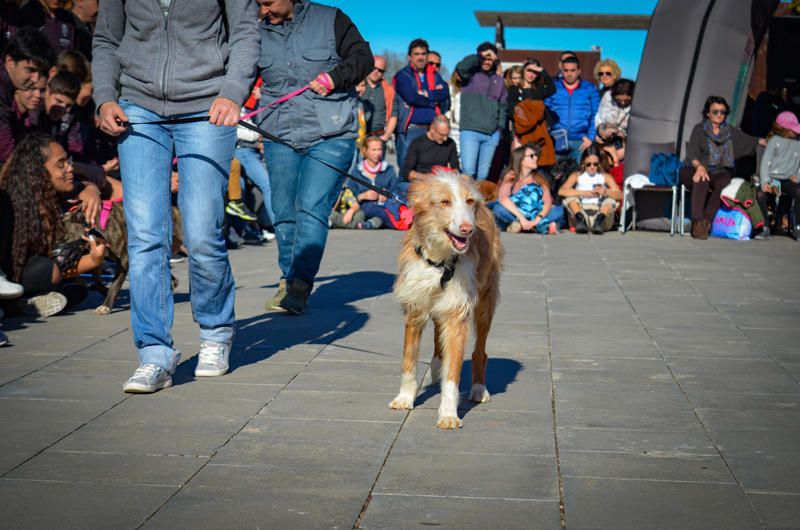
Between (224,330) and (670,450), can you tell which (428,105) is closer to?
(224,330)

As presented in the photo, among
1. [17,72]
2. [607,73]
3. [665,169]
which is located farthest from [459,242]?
[607,73]

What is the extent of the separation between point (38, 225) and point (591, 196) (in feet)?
33.5

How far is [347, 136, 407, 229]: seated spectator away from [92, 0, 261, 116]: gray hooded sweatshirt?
34.6 ft

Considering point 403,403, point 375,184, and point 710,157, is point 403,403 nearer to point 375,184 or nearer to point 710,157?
point 375,184

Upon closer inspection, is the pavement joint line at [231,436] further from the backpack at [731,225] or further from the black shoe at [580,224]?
the backpack at [731,225]

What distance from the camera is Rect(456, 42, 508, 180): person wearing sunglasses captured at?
17156 mm

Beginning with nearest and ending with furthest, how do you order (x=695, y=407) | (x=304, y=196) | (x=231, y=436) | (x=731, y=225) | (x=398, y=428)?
(x=231, y=436) < (x=398, y=428) < (x=695, y=407) < (x=304, y=196) < (x=731, y=225)

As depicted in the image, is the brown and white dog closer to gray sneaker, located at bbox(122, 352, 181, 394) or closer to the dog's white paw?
the dog's white paw

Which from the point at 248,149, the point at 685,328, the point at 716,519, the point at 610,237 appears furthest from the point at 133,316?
the point at 610,237

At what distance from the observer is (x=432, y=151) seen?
16.4 meters

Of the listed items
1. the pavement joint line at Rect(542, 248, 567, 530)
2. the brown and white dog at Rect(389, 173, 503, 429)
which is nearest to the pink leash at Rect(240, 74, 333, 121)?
the pavement joint line at Rect(542, 248, 567, 530)

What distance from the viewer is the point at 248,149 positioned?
43.0 ft

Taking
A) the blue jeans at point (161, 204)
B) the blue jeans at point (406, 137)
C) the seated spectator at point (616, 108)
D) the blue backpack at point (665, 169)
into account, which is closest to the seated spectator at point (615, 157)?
the seated spectator at point (616, 108)

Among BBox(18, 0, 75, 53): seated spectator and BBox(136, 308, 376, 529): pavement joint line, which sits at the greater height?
BBox(18, 0, 75, 53): seated spectator
